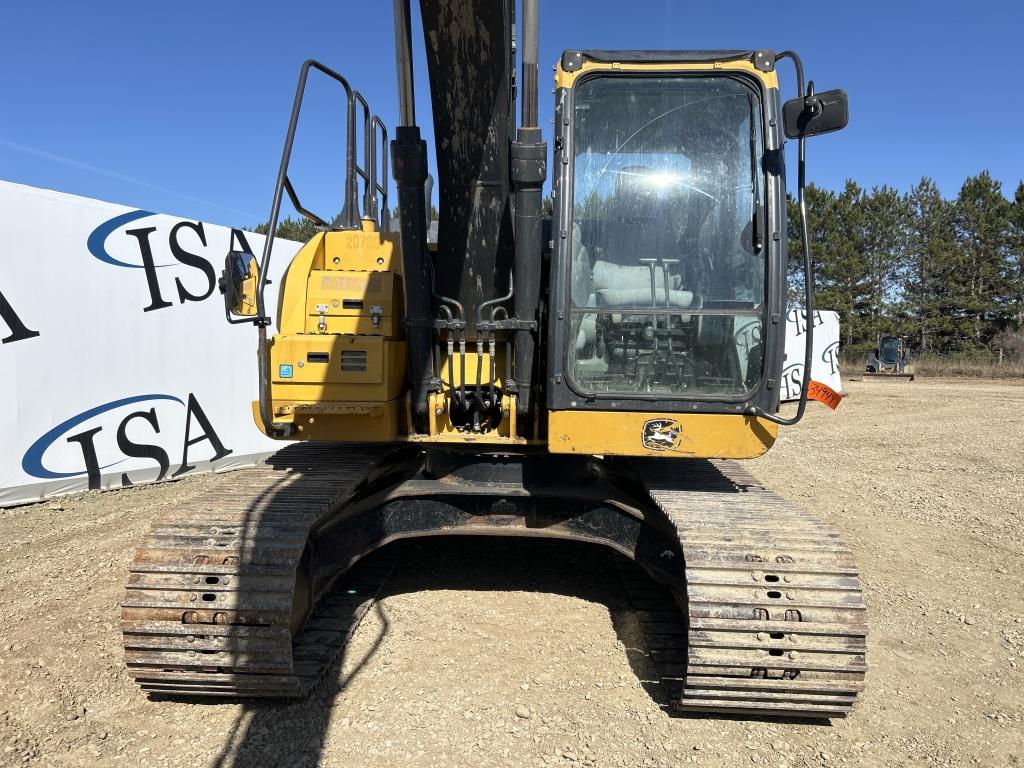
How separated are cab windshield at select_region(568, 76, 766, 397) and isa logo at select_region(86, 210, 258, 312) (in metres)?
5.83

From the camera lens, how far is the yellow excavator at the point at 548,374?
296 centimetres

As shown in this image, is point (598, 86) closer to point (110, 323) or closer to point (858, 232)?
point (110, 323)

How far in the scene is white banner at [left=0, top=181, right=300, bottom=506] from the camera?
667 cm

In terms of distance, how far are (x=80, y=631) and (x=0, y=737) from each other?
3.45ft

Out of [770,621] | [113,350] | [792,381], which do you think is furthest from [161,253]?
[792,381]

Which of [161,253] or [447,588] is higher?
[161,253]

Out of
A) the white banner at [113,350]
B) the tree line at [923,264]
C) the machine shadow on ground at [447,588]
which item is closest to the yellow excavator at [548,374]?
the machine shadow on ground at [447,588]

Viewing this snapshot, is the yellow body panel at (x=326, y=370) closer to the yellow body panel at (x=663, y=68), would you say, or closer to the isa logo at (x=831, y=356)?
the yellow body panel at (x=663, y=68)

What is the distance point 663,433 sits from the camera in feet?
11.0

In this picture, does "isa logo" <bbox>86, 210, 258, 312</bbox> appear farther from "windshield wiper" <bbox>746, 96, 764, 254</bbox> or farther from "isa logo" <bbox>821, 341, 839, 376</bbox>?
"isa logo" <bbox>821, 341, 839, 376</bbox>

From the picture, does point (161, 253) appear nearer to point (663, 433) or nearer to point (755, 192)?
point (663, 433)

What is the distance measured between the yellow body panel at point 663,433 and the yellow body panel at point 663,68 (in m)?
1.52

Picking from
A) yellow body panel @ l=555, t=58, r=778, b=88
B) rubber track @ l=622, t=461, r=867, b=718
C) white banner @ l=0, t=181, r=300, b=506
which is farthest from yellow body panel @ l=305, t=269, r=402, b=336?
white banner @ l=0, t=181, r=300, b=506

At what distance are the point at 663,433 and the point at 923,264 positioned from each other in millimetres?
38336
